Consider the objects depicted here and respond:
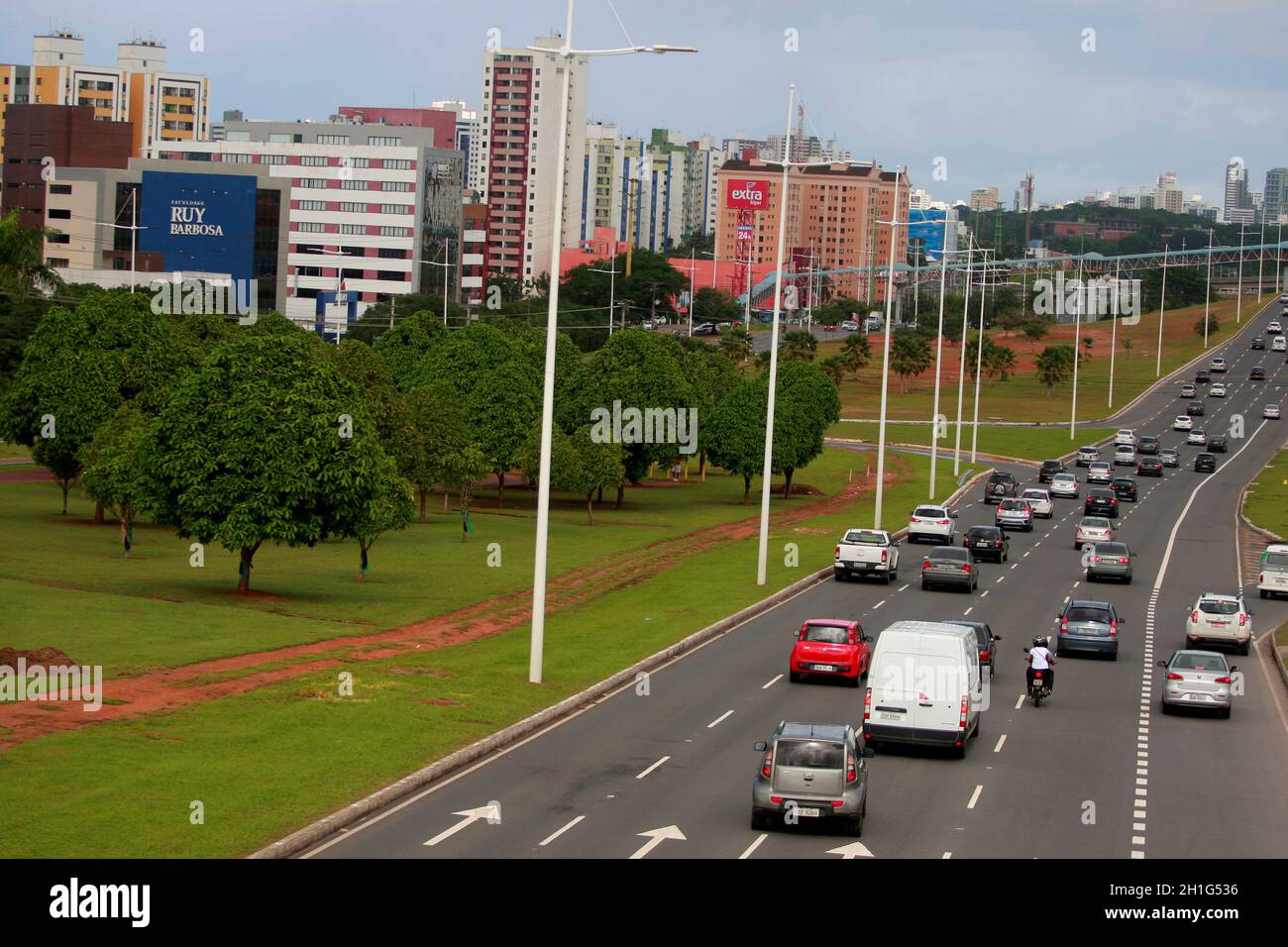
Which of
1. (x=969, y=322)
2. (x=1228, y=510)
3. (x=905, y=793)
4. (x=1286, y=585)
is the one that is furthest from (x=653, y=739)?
(x=969, y=322)

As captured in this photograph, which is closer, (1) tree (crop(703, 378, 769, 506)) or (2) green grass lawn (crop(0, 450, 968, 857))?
(2) green grass lawn (crop(0, 450, 968, 857))

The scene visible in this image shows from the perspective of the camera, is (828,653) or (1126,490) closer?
(828,653)

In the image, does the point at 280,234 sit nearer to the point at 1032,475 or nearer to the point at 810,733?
the point at 1032,475

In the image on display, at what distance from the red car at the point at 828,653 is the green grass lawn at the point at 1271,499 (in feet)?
137

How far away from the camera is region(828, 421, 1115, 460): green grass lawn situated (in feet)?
361

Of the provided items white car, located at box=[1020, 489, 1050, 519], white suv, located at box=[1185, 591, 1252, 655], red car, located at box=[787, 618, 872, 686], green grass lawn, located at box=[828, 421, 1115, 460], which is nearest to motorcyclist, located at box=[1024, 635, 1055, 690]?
red car, located at box=[787, 618, 872, 686]

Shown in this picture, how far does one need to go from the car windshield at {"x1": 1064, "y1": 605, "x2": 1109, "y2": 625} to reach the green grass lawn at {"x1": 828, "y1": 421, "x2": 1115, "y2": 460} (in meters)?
66.5

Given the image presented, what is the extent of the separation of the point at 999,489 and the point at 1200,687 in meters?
48.6

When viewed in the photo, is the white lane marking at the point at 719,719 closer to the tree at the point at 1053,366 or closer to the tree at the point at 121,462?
the tree at the point at 121,462

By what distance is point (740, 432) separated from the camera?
82.5 m

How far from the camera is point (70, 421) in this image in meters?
64.0

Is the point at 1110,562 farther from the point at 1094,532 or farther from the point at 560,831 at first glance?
the point at 560,831

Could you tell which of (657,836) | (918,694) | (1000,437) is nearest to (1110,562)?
(918,694)

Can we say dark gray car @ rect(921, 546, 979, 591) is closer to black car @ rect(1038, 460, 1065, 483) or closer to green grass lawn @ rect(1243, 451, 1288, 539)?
green grass lawn @ rect(1243, 451, 1288, 539)
